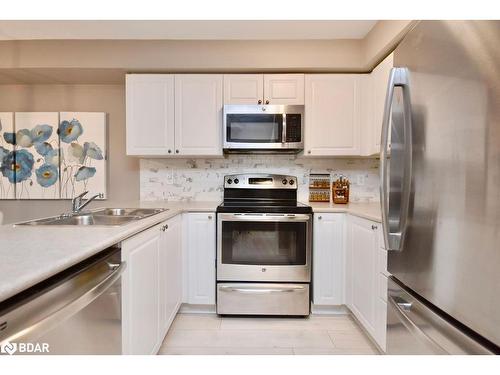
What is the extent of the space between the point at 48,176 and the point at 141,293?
2214 millimetres

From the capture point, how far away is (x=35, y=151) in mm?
2906

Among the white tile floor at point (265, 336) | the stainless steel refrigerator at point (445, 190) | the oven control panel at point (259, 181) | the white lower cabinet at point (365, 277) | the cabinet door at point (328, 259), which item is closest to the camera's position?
the stainless steel refrigerator at point (445, 190)

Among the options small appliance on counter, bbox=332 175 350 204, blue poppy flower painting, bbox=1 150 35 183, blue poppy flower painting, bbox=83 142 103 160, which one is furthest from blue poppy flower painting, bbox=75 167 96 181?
small appliance on counter, bbox=332 175 350 204

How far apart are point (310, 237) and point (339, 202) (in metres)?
0.67

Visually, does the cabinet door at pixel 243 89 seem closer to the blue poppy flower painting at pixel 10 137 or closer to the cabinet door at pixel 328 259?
the cabinet door at pixel 328 259

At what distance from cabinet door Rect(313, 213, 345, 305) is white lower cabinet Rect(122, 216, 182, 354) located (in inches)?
44.3

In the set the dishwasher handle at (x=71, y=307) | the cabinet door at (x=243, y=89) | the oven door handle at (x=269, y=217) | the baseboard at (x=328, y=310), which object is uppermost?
the cabinet door at (x=243, y=89)

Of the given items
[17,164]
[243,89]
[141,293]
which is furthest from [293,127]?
[17,164]

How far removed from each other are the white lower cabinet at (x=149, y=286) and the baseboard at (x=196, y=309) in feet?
0.77

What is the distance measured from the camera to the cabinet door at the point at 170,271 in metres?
1.83

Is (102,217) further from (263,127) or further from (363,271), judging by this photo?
(363,271)

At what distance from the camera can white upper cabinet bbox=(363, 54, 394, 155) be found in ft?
7.44

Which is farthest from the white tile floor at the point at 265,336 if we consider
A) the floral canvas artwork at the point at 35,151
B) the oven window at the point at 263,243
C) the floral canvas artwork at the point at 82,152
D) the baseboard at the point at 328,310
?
the floral canvas artwork at the point at 35,151
